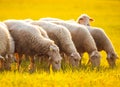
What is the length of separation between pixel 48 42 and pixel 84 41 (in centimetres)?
270

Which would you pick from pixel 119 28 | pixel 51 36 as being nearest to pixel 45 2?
pixel 119 28

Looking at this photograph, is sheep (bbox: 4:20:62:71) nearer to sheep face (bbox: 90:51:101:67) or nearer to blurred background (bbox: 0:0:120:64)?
sheep face (bbox: 90:51:101:67)

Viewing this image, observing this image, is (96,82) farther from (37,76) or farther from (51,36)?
(51,36)

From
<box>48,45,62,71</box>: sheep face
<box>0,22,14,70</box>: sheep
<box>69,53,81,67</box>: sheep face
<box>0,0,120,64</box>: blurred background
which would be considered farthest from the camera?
<box>0,0,120,64</box>: blurred background

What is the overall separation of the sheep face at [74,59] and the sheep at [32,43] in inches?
38.9

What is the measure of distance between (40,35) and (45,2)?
51.7m

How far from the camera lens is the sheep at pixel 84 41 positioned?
52.7 feet

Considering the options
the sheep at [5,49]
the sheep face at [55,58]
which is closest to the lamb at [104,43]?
the sheep face at [55,58]

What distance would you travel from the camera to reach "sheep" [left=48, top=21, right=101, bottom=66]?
16.1 m

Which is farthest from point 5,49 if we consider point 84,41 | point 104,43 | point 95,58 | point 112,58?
point 104,43

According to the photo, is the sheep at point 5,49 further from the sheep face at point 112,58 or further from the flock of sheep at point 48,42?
the sheep face at point 112,58

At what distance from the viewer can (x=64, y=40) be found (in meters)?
15.4

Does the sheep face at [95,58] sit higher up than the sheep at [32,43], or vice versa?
the sheep at [32,43]

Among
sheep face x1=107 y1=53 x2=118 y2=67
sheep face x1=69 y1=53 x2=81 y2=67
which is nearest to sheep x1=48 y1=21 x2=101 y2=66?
sheep face x1=107 y1=53 x2=118 y2=67
